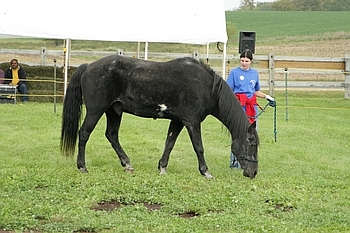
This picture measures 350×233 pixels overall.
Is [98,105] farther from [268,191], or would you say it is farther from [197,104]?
[268,191]

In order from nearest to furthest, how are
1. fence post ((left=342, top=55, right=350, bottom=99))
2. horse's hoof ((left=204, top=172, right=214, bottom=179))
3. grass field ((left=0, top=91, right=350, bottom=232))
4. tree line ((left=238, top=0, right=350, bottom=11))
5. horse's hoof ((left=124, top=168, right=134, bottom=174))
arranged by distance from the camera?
grass field ((left=0, top=91, right=350, bottom=232)) < horse's hoof ((left=204, top=172, right=214, bottom=179)) < horse's hoof ((left=124, top=168, right=134, bottom=174)) < fence post ((left=342, top=55, right=350, bottom=99)) < tree line ((left=238, top=0, right=350, bottom=11))

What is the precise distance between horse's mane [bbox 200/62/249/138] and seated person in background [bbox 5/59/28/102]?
10.8 metres

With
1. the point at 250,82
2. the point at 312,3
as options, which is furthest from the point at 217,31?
the point at 312,3

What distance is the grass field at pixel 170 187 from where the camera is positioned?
6289mm

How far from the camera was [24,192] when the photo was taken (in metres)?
7.38

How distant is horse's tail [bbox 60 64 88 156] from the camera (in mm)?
9094

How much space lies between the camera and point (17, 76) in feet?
61.4

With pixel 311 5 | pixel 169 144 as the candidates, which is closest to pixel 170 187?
pixel 169 144

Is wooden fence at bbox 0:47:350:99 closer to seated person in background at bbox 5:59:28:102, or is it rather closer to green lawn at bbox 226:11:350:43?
seated person in background at bbox 5:59:28:102

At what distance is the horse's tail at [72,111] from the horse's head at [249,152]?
2231 millimetres

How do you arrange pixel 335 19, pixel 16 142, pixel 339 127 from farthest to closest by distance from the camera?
pixel 335 19, pixel 339 127, pixel 16 142

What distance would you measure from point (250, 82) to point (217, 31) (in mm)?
5151

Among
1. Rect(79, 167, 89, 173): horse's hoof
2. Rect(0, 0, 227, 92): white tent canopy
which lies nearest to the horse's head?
Rect(79, 167, 89, 173): horse's hoof

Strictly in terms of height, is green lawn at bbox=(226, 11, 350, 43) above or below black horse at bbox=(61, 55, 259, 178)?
above
